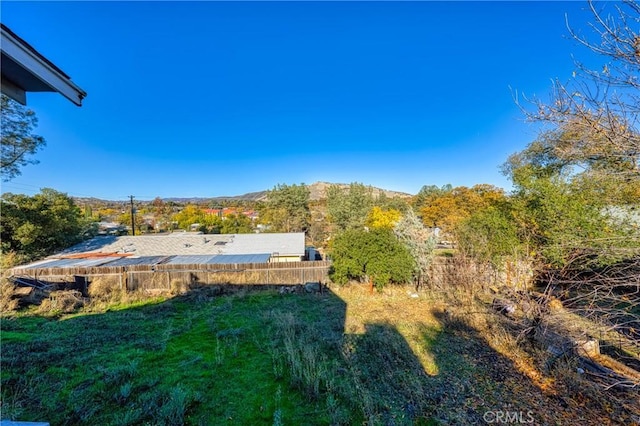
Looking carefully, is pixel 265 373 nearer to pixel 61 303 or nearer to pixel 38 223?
pixel 61 303

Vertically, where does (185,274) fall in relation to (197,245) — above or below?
below

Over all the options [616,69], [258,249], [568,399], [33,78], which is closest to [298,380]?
[568,399]

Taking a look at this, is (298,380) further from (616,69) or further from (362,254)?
(362,254)

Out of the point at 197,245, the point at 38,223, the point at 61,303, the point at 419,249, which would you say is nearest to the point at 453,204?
the point at 419,249

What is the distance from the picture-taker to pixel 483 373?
4.62m

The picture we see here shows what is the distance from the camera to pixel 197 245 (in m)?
16.5

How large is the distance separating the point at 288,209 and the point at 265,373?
27.6 m

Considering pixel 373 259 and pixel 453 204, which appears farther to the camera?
pixel 453 204

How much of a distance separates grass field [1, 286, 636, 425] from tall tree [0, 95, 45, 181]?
9.10m

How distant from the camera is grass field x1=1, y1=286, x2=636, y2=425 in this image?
134 inches

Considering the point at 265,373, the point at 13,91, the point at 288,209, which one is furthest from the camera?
the point at 288,209

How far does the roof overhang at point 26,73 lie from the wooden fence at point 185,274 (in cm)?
1010

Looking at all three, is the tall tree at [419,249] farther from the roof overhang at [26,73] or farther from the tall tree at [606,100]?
the roof overhang at [26,73]

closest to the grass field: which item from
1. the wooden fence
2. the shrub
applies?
the shrub
